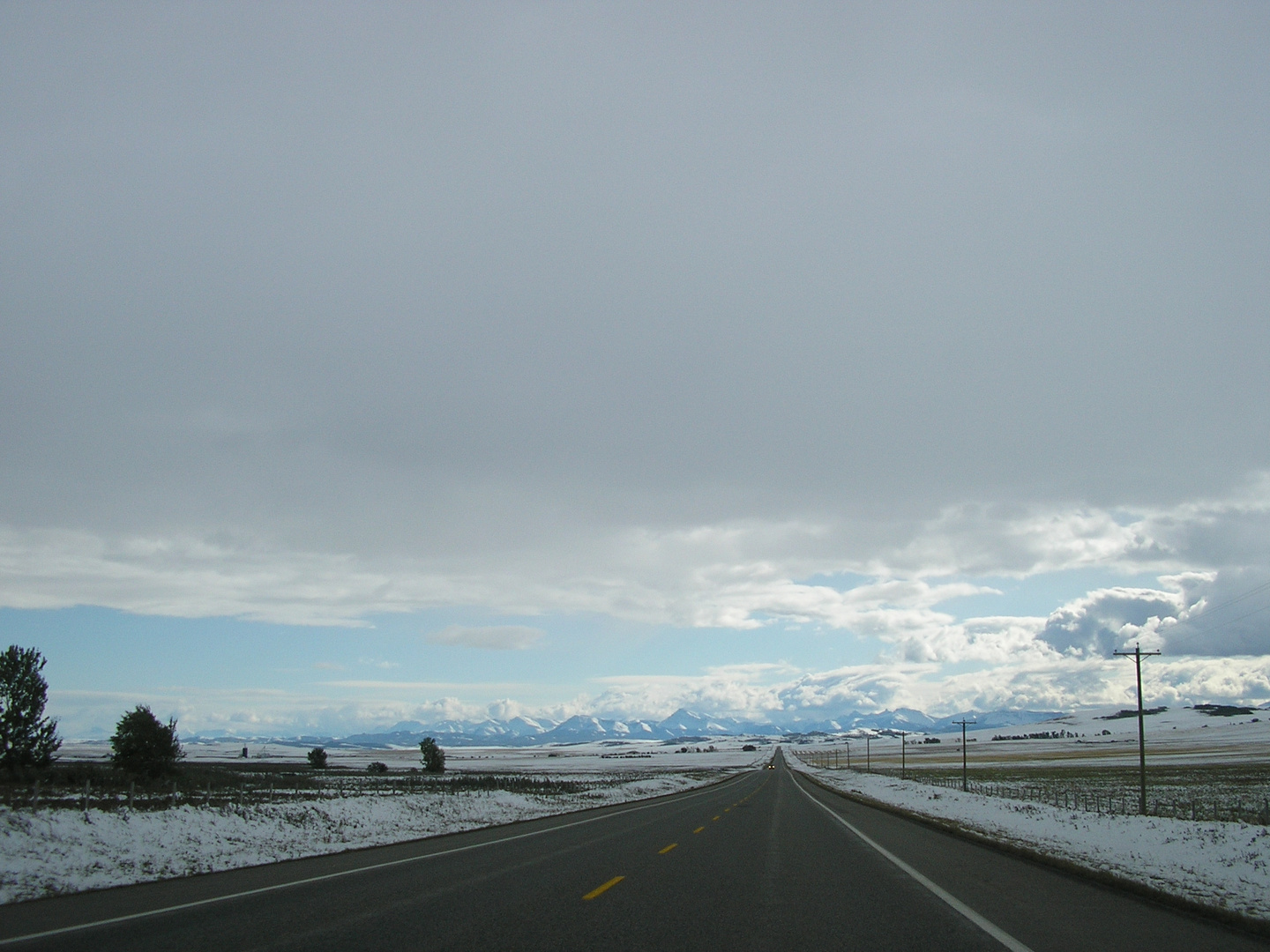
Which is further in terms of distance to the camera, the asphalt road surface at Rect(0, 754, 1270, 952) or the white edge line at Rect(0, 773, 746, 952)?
the white edge line at Rect(0, 773, 746, 952)

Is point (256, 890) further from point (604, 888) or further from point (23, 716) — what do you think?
point (23, 716)

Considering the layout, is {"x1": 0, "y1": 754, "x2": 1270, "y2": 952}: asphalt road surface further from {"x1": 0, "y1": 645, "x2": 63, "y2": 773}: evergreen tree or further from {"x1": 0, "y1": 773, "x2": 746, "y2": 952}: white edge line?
{"x1": 0, "y1": 645, "x2": 63, "y2": 773}: evergreen tree

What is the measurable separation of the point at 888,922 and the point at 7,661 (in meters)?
62.1

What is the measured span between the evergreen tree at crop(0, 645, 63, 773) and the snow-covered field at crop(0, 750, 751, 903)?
35.6 meters

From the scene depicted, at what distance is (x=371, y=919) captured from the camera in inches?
418

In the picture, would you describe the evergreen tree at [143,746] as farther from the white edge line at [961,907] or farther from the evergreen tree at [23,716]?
the white edge line at [961,907]

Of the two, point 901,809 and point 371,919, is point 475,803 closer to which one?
point 901,809

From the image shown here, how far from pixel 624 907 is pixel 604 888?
1.88 meters

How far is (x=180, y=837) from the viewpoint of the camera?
789 inches

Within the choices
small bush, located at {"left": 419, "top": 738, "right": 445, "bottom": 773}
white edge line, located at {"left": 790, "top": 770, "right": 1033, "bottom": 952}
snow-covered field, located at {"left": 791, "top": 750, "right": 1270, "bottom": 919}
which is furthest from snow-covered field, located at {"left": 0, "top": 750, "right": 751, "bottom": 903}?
small bush, located at {"left": 419, "top": 738, "right": 445, "bottom": 773}

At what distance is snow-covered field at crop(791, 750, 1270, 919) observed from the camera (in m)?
14.0

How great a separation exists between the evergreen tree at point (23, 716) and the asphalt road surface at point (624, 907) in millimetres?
46786

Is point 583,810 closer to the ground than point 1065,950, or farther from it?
closer to the ground

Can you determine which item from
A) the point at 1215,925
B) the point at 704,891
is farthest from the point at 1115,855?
the point at 704,891
